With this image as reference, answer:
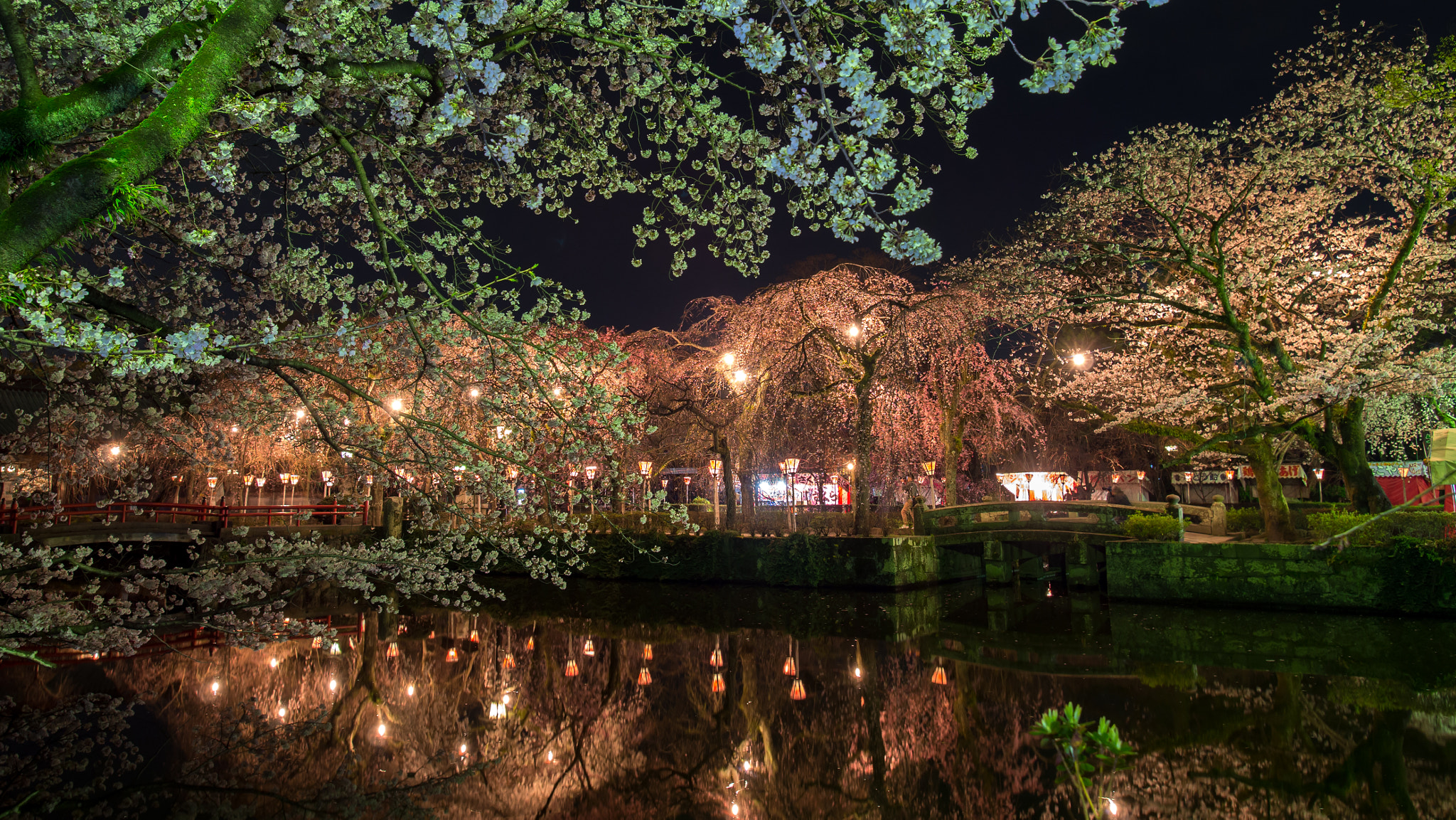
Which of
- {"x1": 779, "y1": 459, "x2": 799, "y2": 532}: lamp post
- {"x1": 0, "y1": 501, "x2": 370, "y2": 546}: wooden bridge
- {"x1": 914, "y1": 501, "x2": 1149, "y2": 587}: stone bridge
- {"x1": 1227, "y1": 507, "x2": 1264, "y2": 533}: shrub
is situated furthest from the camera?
{"x1": 1227, "y1": 507, "x2": 1264, "y2": 533}: shrub

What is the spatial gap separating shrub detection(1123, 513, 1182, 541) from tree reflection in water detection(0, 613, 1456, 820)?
682 centimetres

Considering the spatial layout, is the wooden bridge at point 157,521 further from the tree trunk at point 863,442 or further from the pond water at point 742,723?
the tree trunk at point 863,442

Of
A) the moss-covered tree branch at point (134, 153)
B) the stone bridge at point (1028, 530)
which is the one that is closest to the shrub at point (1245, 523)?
the stone bridge at point (1028, 530)

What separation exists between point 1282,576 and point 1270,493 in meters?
2.24

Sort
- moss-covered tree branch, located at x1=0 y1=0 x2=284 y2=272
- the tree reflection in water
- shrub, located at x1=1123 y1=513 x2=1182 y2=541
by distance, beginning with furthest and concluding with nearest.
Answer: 1. shrub, located at x1=1123 y1=513 x2=1182 y2=541
2. the tree reflection in water
3. moss-covered tree branch, located at x1=0 y1=0 x2=284 y2=272

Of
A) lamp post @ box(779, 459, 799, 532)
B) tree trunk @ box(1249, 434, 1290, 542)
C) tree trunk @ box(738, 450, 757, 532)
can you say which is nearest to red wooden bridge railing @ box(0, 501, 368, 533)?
tree trunk @ box(738, 450, 757, 532)

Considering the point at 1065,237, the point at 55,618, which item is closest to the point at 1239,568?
the point at 1065,237

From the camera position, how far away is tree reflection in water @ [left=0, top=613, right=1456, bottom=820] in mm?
5875

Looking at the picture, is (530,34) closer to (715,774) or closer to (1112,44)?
(1112,44)

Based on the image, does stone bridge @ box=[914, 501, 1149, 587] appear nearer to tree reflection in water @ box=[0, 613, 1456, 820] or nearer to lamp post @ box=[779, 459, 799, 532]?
lamp post @ box=[779, 459, 799, 532]

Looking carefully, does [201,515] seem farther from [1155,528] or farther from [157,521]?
[1155,528]

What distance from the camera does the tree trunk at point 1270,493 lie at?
51.0 ft

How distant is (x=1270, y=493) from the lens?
15.7 m

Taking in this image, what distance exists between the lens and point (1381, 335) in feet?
43.4
